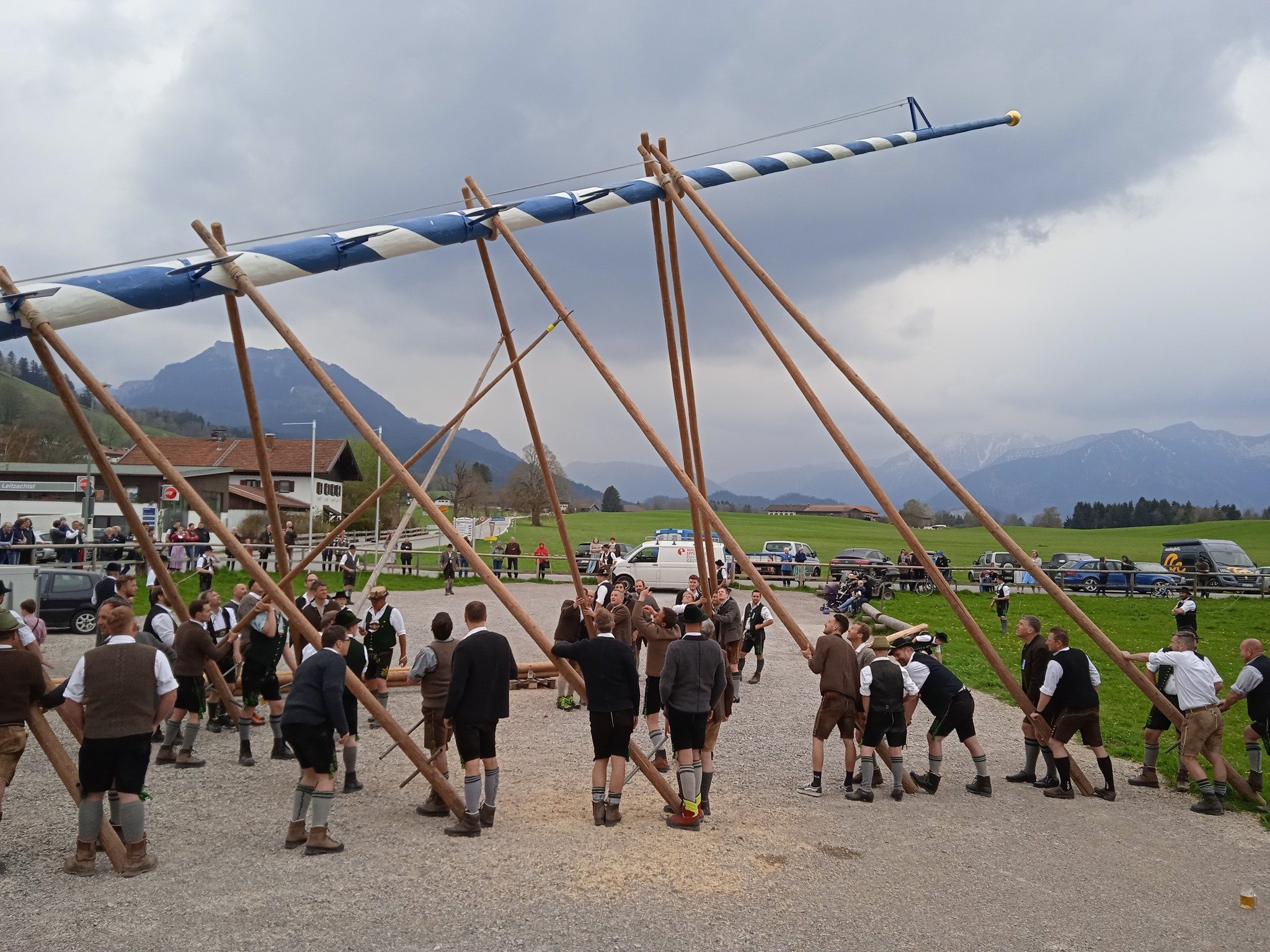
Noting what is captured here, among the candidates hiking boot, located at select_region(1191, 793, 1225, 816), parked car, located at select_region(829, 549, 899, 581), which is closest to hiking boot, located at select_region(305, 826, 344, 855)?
hiking boot, located at select_region(1191, 793, 1225, 816)

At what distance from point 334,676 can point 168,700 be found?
4.05 feet

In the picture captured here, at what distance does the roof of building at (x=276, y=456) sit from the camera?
54.1m

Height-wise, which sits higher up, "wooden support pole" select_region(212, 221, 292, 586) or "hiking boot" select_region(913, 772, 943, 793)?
"wooden support pole" select_region(212, 221, 292, 586)

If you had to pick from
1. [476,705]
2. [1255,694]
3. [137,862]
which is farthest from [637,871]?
[1255,694]

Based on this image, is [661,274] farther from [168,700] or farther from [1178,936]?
[1178,936]

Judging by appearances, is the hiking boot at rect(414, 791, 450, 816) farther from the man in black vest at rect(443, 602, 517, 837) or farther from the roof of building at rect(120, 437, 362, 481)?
the roof of building at rect(120, 437, 362, 481)

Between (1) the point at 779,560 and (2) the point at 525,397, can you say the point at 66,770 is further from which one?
(1) the point at 779,560

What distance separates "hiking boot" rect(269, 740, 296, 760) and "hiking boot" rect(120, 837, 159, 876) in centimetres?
324

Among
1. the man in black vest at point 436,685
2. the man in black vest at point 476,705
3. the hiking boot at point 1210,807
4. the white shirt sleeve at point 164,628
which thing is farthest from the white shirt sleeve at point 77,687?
the hiking boot at point 1210,807

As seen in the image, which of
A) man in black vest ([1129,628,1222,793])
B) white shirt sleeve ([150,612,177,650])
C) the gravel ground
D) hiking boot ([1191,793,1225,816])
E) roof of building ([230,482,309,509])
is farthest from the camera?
roof of building ([230,482,309,509])

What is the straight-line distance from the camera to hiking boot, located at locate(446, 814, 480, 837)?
747cm

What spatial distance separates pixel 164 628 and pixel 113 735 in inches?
162

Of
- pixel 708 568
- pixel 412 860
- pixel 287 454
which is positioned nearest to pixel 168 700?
pixel 412 860

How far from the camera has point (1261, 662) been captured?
9062 millimetres
